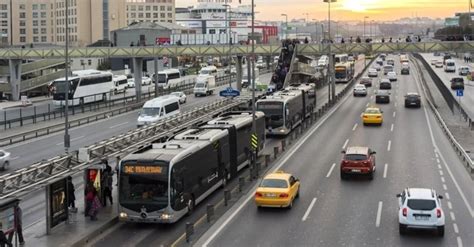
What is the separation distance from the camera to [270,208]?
25.9 metres

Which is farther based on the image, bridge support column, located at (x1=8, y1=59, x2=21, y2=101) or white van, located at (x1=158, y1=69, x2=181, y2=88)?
white van, located at (x1=158, y1=69, x2=181, y2=88)

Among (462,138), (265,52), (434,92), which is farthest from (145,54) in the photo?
(462,138)

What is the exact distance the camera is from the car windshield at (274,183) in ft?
84.5

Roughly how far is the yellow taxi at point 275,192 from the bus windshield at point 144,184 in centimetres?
414

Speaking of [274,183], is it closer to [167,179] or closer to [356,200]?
[356,200]

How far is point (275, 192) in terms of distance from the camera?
83.3 feet

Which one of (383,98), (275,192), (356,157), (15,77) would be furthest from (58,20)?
(275,192)

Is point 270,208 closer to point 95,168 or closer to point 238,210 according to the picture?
point 238,210

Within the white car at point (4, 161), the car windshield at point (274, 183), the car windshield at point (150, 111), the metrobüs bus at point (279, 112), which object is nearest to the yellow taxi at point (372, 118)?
the metrobüs bus at point (279, 112)

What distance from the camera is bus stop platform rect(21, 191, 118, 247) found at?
2102 cm

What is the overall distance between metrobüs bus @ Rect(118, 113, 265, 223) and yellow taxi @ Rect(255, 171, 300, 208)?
246 centimetres

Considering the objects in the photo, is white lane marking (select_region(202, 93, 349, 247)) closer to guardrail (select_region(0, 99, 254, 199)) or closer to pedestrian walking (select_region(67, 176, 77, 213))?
guardrail (select_region(0, 99, 254, 199))

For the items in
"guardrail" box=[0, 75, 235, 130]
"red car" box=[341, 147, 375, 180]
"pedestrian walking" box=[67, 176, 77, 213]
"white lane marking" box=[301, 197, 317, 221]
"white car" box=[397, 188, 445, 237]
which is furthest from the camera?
"guardrail" box=[0, 75, 235, 130]

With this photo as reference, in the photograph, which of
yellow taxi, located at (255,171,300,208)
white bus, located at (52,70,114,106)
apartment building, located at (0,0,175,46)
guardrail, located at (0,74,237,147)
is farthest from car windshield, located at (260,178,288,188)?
apartment building, located at (0,0,175,46)
